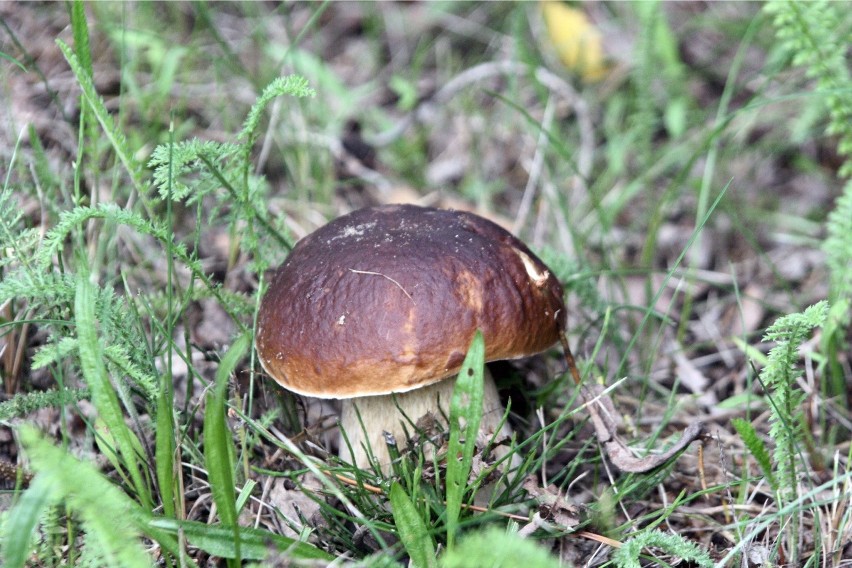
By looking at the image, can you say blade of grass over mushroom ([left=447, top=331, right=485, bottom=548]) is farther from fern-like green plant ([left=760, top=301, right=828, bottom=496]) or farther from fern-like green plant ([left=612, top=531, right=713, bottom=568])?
fern-like green plant ([left=760, top=301, right=828, bottom=496])

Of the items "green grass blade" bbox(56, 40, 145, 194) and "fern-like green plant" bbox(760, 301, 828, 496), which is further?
"green grass blade" bbox(56, 40, 145, 194)

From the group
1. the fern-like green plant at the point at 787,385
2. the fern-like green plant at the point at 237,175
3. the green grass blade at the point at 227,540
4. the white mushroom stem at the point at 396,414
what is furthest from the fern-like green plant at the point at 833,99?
the green grass blade at the point at 227,540

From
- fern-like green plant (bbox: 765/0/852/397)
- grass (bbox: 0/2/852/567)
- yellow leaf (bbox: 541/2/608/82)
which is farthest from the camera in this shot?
yellow leaf (bbox: 541/2/608/82)

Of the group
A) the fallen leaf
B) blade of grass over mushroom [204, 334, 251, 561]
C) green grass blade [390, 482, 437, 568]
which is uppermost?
blade of grass over mushroom [204, 334, 251, 561]

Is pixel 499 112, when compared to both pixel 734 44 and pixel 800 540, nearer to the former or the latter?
pixel 734 44

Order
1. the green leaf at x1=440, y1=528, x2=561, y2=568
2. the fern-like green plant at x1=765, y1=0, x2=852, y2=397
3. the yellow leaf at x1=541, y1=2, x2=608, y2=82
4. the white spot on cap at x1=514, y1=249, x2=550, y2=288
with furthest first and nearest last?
the yellow leaf at x1=541, y1=2, x2=608, y2=82
the fern-like green plant at x1=765, y1=0, x2=852, y2=397
the white spot on cap at x1=514, y1=249, x2=550, y2=288
the green leaf at x1=440, y1=528, x2=561, y2=568

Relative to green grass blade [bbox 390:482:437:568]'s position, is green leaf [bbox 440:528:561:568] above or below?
above

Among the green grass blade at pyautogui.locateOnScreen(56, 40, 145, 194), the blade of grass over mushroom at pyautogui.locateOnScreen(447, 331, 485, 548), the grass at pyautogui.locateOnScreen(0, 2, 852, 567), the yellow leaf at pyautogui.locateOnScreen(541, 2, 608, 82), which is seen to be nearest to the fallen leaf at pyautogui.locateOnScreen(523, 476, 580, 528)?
the grass at pyautogui.locateOnScreen(0, 2, 852, 567)
